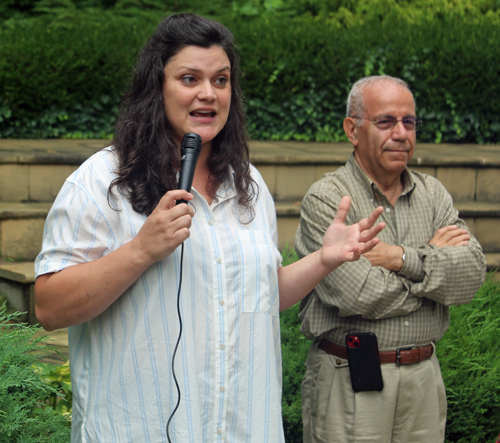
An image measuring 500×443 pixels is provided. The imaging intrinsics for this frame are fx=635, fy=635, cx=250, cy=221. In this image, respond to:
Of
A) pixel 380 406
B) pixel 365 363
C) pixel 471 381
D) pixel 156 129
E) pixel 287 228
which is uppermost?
pixel 156 129

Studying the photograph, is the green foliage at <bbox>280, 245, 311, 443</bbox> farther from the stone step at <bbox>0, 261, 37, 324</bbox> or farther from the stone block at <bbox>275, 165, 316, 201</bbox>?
the stone block at <bbox>275, 165, 316, 201</bbox>

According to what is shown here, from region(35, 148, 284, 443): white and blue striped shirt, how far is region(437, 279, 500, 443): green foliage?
→ 5.83ft

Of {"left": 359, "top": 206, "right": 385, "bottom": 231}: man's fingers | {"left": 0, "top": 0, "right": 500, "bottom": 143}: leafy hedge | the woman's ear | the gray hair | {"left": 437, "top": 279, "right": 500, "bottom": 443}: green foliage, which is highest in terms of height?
{"left": 0, "top": 0, "right": 500, "bottom": 143}: leafy hedge

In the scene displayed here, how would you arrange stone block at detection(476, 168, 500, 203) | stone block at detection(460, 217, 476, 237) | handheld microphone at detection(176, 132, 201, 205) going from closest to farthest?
handheld microphone at detection(176, 132, 201, 205) < stone block at detection(460, 217, 476, 237) < stone block at detection(476, 168, 500, 203)

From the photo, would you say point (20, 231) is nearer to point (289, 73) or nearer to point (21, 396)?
point (21, 396)

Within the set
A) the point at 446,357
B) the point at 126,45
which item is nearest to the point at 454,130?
the point at 126,45

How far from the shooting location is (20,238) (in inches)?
181

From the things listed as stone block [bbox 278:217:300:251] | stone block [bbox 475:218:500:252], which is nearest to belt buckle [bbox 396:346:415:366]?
stone block [bbox 278:217:300:251]

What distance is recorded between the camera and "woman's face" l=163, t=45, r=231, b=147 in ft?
6.02

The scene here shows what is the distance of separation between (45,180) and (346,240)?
365 centimetres

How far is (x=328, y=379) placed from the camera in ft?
8.88

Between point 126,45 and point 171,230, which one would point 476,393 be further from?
point 126,45

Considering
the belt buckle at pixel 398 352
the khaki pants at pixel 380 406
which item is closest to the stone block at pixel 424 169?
the khaki pants at pixel 380 406

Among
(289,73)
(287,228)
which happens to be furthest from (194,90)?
(289,73)
